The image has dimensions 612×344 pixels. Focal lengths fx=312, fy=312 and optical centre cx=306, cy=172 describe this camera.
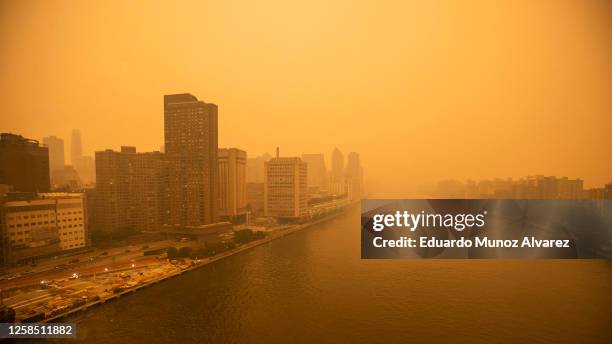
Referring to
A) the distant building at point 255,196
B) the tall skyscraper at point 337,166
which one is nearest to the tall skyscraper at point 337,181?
the tall skyscraper at point 337,166

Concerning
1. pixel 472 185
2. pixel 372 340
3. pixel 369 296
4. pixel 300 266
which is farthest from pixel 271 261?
pixel 472 185

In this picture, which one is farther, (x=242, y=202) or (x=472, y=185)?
(x=242, y=202)

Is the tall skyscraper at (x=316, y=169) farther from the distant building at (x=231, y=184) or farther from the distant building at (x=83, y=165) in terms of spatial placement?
the distant building at (x=83, y=165)

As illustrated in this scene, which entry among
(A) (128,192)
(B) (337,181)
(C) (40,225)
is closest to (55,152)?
(A) (128,192)

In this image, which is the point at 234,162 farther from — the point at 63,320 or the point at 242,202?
the point at 63,320

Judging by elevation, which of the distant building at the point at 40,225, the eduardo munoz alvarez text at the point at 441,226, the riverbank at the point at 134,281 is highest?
the eduardo munoz alvarez text at the point at 441,226

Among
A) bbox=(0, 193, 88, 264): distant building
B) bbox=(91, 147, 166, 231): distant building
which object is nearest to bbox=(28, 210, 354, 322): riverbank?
bbox=(0, 193, 88, 264): distant building

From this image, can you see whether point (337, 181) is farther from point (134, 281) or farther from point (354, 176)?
point (134, 281)
